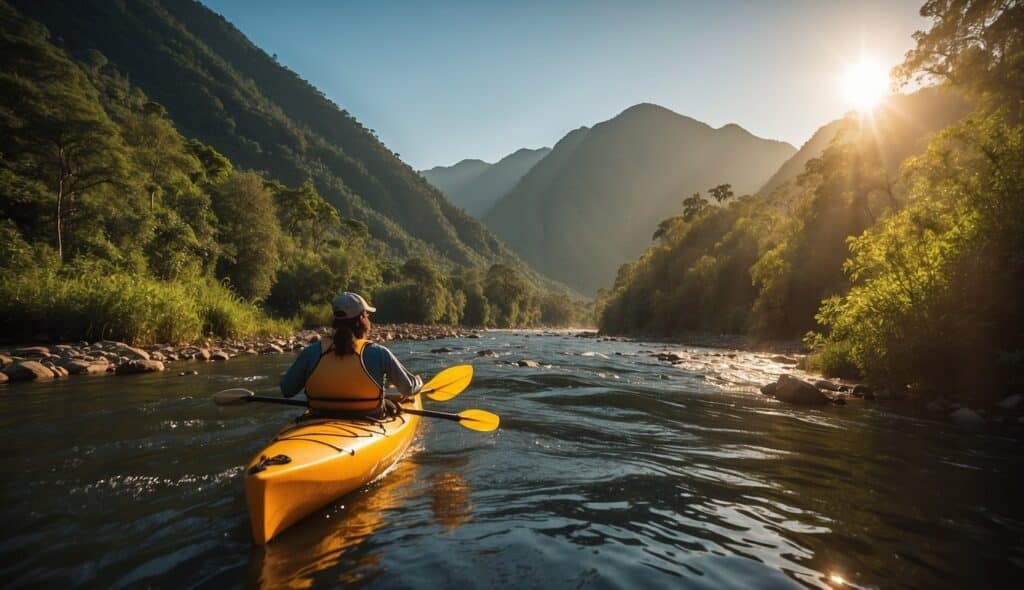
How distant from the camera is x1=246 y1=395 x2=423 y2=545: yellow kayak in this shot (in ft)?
8.95

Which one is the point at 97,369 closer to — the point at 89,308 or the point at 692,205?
the point at 89,308

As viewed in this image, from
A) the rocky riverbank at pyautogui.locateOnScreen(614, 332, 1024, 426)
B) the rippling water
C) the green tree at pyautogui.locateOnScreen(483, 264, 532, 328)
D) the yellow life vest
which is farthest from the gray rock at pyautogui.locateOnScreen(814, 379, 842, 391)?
the green tree at pyautogui.locateOnScreen(483, 264, 532, 328)

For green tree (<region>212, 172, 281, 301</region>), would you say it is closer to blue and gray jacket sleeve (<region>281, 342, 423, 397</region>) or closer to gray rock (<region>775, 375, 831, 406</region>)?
blue and gray jacket sleeve (<region>281, 342, 423, 397</region>)

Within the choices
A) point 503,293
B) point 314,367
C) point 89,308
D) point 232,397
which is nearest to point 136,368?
point 89,308

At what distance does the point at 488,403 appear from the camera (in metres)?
Answer: 7.99

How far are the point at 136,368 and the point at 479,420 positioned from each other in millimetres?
8791

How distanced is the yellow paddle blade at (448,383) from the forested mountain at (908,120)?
14.0 metres

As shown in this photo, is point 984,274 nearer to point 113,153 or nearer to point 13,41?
point 113,153

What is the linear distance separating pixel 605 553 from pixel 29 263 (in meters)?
18.3

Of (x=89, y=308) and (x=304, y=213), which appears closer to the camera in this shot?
(x=89, y=308)

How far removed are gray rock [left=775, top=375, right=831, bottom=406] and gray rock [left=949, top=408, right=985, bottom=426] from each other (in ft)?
5.57

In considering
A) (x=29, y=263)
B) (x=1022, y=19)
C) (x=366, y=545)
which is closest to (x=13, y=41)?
(x=29, y=263)

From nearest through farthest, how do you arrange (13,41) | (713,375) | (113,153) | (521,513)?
(521,513), (713,375), (13,41), (113,153)

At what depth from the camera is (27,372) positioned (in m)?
8.45
